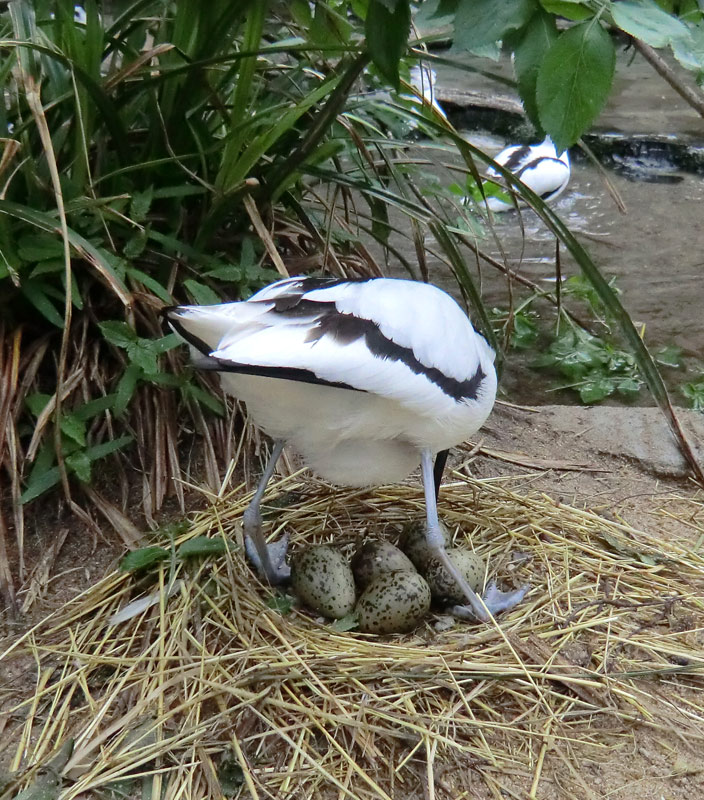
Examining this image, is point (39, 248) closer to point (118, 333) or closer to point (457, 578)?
point (118, 333)

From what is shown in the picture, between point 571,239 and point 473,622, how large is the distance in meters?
1.07

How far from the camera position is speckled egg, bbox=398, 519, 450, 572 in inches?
92.0

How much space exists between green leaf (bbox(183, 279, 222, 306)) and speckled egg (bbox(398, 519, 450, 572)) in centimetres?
88

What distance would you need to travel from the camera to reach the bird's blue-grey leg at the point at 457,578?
2166 millimetres

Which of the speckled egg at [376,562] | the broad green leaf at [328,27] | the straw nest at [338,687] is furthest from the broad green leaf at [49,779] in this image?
the broad green leaf at [328,27]

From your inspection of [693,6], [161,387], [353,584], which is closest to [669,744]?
[353,584]

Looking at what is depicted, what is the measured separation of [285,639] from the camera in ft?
6.55

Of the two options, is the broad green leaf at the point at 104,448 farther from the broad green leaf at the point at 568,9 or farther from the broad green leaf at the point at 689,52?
the broad green leaf at the point at 689,52

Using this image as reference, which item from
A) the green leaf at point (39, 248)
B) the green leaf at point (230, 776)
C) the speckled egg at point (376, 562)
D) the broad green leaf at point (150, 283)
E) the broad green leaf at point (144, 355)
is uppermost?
the green leaf at point (39, 248)

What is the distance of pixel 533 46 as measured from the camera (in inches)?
47.3

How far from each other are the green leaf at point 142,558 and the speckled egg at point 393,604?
538mm

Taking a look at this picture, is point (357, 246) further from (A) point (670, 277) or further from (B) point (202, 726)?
(A) point (670, 277)

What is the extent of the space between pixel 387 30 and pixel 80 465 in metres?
1.43

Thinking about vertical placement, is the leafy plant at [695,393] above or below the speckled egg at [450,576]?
below
